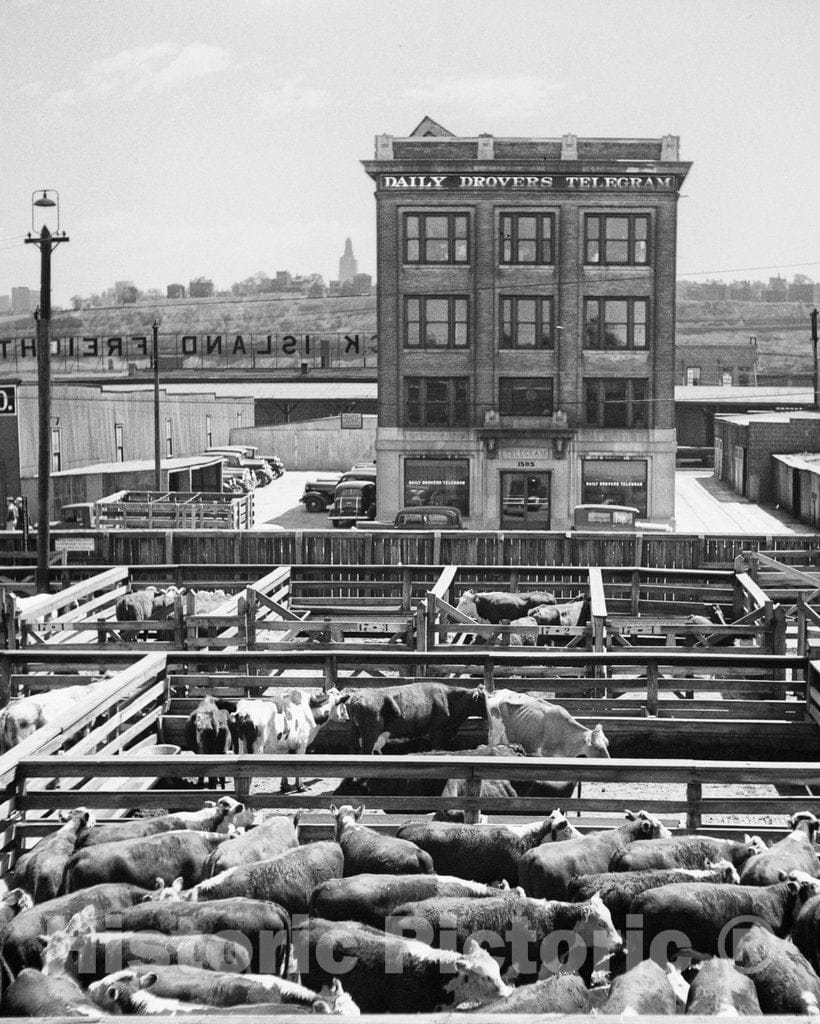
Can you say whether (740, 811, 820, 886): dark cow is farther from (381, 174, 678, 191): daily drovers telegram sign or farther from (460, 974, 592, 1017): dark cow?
(381, 174, 678, 191): daily drovers telegram sign

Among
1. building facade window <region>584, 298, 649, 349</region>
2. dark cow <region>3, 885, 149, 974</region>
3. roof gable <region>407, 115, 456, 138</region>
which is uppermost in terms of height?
roof gable <region>407, 115, 456, 138</region>

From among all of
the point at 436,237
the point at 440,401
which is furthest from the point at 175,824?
the point at 436,237

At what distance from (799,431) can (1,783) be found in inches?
2078

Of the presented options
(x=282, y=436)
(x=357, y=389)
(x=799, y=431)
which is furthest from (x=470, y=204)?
(x=357, y=389)

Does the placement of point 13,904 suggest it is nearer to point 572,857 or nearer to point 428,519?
point 572,857

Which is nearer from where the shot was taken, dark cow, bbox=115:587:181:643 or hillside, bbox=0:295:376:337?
dark cow, bbox=115:587:181:643

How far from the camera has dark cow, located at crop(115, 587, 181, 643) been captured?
20922 millimetres

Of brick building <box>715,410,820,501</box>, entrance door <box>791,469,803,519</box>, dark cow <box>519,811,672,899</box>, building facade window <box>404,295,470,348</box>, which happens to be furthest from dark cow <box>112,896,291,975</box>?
brick building <box>715,410,820,501</box>

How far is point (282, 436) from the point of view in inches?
3177

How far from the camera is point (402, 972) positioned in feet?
25.0

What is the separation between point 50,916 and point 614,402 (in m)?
43.4

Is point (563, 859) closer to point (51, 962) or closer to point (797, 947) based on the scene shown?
point (797, 947)

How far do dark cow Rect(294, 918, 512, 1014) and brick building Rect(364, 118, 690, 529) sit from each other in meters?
41.5

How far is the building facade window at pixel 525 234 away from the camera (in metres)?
49.2
